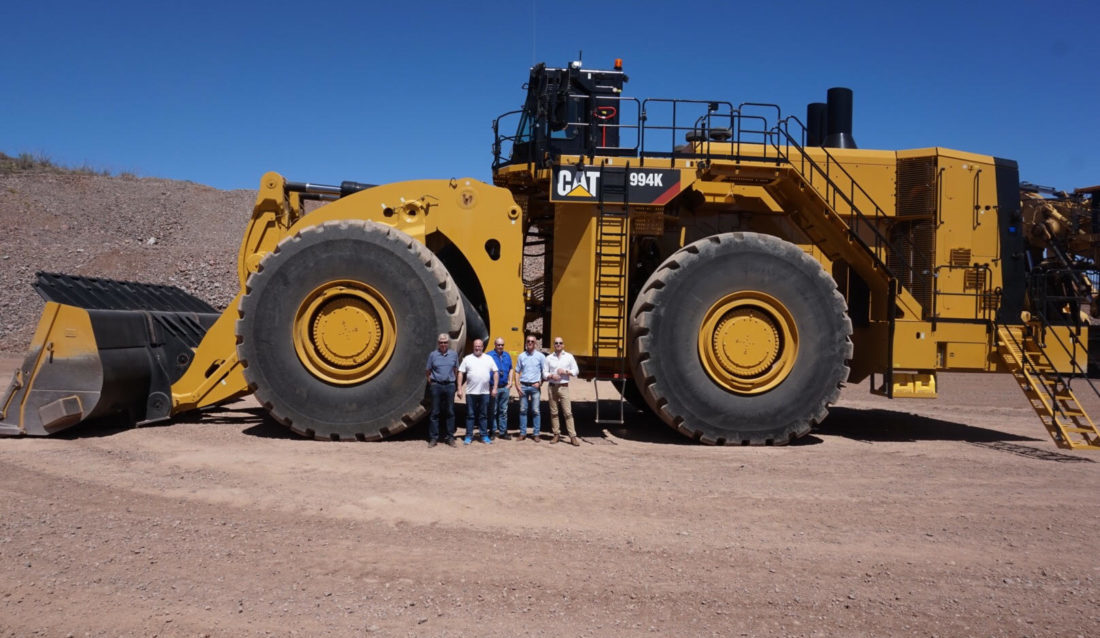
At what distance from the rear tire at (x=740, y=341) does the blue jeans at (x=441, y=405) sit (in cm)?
220

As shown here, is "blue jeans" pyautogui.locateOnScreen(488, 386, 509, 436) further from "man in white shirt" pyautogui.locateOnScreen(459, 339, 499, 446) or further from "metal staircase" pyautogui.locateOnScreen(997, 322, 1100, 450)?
"metal staircase" pyautogui.locateOnScreen(997, 322, 1100, 450)

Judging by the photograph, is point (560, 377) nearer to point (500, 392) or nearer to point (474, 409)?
point (500, 392)

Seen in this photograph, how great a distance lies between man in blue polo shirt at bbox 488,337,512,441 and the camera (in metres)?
9.48

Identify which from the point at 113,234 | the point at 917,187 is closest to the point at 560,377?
the point at 917,187

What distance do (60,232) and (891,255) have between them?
35.0 metres

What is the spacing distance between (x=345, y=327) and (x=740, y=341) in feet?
15.1

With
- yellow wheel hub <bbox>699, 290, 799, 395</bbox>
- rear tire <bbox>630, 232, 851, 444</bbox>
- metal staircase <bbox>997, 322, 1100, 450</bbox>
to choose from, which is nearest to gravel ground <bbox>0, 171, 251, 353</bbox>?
rear tire <bbox>630, 232, 851, 444</bbox>

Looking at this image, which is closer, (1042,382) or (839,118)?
(1042,382)

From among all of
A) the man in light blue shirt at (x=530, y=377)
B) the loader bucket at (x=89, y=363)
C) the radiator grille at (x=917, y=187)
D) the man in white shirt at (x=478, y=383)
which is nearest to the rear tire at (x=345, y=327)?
the man in white shirt at (x=478, y=383)

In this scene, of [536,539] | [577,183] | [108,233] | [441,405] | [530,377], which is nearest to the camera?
[536,539]

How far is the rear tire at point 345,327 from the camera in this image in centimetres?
894

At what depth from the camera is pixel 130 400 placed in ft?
30.7

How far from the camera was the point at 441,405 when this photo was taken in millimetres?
9078

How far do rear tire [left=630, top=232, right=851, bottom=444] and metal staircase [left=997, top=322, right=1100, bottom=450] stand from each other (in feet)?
7.26
